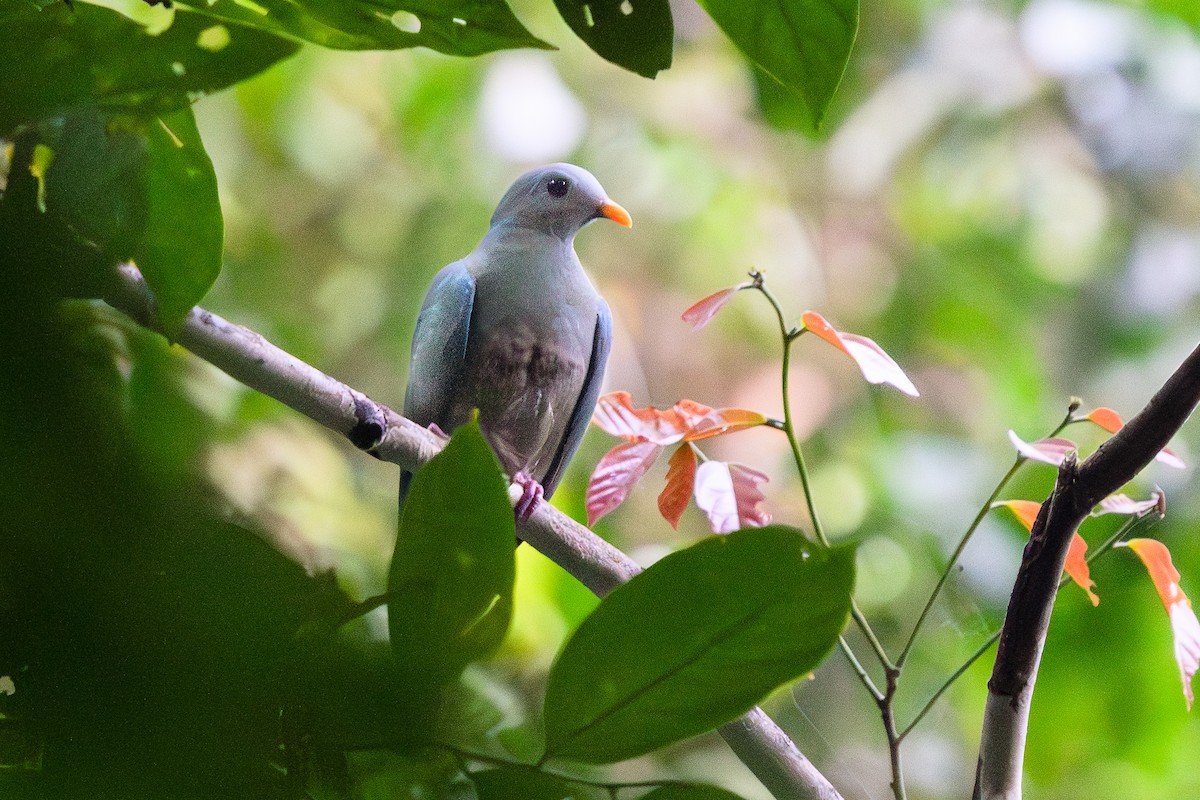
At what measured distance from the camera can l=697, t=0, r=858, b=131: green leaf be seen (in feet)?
1.37

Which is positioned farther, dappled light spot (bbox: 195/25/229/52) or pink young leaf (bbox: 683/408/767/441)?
pink young leaf (bbox: 683/408/767/441)

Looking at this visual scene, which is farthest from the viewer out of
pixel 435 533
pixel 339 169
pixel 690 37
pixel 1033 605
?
pixel 690 37

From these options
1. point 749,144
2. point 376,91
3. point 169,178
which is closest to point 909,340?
point 749,144

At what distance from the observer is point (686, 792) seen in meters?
0.34

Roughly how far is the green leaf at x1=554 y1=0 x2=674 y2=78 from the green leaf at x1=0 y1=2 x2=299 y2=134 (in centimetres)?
13

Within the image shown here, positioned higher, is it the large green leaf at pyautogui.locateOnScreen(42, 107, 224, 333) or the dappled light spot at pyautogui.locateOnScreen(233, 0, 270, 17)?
the dappled light spot at pyautogui.locateOnScreen(233, 0, 270, 17)

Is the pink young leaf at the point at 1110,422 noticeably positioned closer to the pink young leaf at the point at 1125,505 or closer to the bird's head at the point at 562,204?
the pink young leaf at the point at 1125,505

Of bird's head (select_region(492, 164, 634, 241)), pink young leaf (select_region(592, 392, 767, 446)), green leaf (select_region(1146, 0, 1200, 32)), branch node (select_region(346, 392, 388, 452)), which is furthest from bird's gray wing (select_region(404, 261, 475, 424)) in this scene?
green leaf (select_region(1146, 0, 1200, 32))

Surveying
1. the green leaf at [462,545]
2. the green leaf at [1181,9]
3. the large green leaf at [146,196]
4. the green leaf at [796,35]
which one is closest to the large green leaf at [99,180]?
the large green leaf at [146,196]

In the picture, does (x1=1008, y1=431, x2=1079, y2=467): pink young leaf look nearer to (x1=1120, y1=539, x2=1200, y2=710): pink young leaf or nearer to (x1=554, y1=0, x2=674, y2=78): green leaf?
(x1=1120, y1=539, x2=1200, y2=710): pink young leaf

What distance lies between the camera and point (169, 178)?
1.23 feet

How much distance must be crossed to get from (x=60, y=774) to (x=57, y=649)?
32 mm

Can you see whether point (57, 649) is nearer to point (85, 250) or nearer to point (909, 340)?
point (85, 250)

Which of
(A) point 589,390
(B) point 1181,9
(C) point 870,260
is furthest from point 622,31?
(B) point 1181,9
